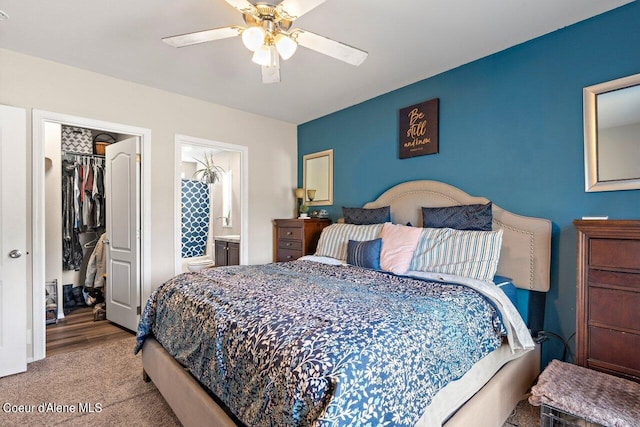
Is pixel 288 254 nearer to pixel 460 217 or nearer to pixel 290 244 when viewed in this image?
pixel 290 244

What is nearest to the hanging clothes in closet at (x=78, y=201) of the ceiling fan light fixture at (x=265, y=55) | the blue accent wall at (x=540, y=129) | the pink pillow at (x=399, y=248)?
the ceiling fan light fixture at (x=265, y=55)

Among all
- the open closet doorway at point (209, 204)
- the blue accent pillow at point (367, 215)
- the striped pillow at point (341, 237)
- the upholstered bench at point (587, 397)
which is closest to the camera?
the upholstered bench at point (587, 397)

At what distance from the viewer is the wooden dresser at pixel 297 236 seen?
378 centimetres

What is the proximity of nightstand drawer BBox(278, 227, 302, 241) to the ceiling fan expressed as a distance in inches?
84.7

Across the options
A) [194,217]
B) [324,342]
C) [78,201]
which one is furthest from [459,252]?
[194,217]

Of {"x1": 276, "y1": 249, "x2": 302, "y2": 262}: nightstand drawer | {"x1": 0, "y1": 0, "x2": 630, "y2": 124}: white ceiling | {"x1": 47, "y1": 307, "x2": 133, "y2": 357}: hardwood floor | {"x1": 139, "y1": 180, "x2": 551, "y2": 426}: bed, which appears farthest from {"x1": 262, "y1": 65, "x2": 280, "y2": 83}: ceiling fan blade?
{"x1": 47, "y1": 307, "x2": 133, "y2": 357}: hardwood floor

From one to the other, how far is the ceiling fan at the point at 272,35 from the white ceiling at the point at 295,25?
0.90 feet

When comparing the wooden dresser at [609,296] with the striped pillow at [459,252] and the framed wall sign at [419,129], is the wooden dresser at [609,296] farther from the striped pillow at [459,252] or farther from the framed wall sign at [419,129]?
the framed wall sign at [419,129]

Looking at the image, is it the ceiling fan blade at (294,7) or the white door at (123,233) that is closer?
the ceiling fan blade at (294,7)

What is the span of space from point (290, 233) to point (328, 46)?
2.46 meters

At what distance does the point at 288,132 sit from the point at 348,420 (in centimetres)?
405

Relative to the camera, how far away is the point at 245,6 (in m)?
1.66

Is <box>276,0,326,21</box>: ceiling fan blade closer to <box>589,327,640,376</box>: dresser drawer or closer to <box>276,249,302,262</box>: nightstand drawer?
<box>589,327,640,376</box>: dresser drawer

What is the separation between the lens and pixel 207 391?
1.54m
